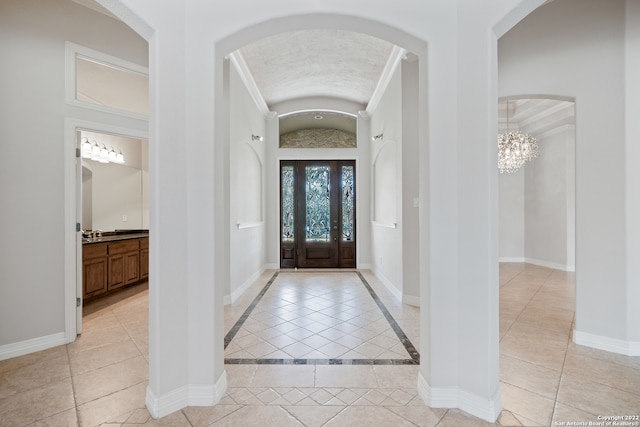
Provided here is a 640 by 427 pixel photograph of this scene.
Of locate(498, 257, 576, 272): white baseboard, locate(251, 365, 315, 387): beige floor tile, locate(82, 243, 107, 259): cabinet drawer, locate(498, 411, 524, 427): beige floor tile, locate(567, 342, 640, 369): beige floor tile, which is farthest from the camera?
locate(498, 257, 576, 272): white baseboard

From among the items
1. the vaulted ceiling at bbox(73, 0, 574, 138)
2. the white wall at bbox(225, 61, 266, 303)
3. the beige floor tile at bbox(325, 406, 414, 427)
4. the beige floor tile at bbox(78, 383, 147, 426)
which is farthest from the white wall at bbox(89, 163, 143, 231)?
the beige floor tile at bbox(325, 406, 414, 427)

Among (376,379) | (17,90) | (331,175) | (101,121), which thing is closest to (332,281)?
(331,175)

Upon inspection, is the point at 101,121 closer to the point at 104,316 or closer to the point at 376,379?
the point at 104,316

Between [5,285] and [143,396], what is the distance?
5.47 feet

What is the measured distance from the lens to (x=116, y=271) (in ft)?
14.8

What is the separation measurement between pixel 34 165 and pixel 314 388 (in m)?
3.02

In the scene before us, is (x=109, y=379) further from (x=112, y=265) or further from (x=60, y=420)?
(x=112, y=265)

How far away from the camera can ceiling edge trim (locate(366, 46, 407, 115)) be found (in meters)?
4.14

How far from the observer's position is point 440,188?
6.18 feet

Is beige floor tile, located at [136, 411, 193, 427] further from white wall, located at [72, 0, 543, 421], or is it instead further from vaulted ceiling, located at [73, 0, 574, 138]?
vaulted ceiling, located at [73, 0, 574, 138]

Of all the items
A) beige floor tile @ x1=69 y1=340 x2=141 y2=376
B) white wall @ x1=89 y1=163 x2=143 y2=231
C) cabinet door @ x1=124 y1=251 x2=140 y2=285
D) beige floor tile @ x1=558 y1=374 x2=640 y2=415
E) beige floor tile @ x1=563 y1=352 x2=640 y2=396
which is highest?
white wall @ x1=89 y1=163 x2=143 y2=231

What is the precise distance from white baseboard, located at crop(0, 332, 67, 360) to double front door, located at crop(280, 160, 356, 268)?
419 centimetres

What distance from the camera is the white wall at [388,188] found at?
4363 millimetres

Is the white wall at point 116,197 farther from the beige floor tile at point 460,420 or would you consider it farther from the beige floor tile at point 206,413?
the beige floor tile at point 460,420
